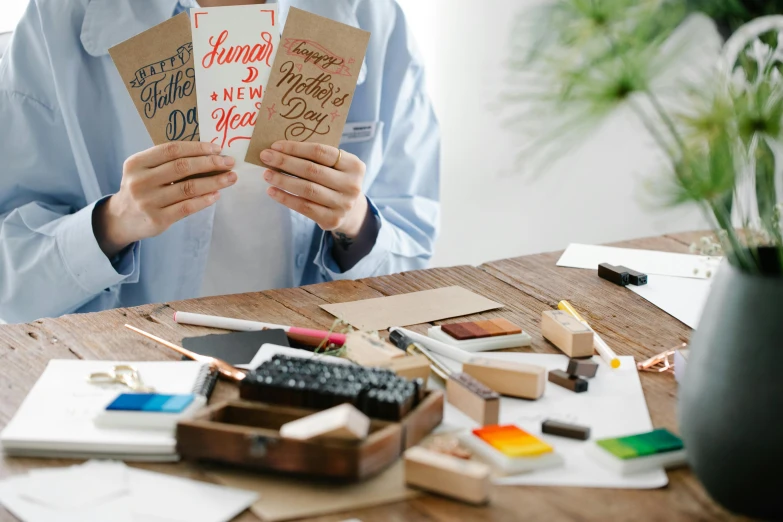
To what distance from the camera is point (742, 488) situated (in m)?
0.58

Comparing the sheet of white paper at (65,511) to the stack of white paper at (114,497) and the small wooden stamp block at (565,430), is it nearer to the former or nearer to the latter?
the stack of white paper at (114,497)

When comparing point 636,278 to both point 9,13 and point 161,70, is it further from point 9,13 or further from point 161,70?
point 9,13

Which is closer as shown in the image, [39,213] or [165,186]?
[165,186]

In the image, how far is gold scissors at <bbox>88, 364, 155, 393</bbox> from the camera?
77 centimetres

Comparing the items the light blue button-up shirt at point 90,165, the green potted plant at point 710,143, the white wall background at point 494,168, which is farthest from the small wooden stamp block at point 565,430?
the white wall background at point 494,168

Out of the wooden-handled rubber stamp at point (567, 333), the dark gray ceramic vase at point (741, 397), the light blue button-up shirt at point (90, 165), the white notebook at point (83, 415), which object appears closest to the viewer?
the dark gray ceramic vase at point (741, 397)

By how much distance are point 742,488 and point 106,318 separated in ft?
2.32

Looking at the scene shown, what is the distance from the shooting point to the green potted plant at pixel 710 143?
0.57 metres

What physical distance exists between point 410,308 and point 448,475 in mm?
435

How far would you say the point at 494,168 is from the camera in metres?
2.51

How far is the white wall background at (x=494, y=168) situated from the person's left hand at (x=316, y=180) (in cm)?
111

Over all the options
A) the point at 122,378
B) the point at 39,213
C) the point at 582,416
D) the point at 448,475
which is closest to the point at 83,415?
the point at 122,378

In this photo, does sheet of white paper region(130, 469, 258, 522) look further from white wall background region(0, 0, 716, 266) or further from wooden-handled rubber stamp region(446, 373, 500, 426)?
white wall background region(0, 0, 716, 266)

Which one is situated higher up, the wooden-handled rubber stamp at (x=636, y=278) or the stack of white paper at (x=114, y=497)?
the wooden-handled rubber stamp at (x=636, y=278)
